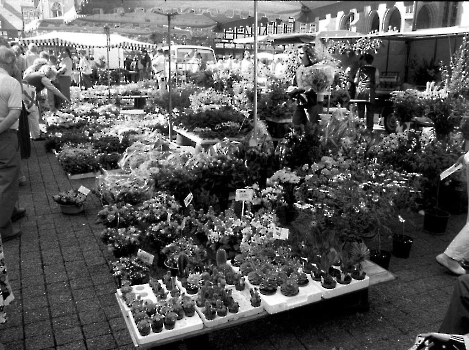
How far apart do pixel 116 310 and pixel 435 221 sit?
3465mm

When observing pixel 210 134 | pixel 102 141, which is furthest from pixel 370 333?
pixel 102 141

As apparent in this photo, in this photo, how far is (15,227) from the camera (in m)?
4.63

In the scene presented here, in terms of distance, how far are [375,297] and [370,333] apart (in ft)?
1.62

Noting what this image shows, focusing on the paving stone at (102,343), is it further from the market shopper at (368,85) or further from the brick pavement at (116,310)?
the market shopper at (368,85)

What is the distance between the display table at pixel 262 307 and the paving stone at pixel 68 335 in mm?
373

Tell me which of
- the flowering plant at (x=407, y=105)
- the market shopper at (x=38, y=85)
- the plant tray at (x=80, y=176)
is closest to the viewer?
the plant tray at (x=80, y=176)

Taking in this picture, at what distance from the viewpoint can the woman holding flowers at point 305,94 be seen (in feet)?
21.0

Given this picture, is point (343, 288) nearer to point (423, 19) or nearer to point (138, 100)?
point (138, 100)

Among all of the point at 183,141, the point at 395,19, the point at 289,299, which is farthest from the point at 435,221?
the point at 395,19

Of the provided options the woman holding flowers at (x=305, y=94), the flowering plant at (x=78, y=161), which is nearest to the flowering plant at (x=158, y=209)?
the flowering plant at (x=78, y=161)

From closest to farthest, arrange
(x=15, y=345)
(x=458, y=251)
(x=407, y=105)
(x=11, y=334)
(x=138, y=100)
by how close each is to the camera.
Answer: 1. (x=15, y=345)
2. (x=11, y=334)
3. (x=458, y=251)
4. (x=407, y=105)
5. (x=138, y=100)

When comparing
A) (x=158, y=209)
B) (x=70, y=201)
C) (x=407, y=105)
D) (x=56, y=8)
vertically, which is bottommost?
(x=70, y=201)

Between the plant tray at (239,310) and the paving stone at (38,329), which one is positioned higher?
the plant tray at (239,310)

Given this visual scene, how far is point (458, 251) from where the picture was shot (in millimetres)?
3625
